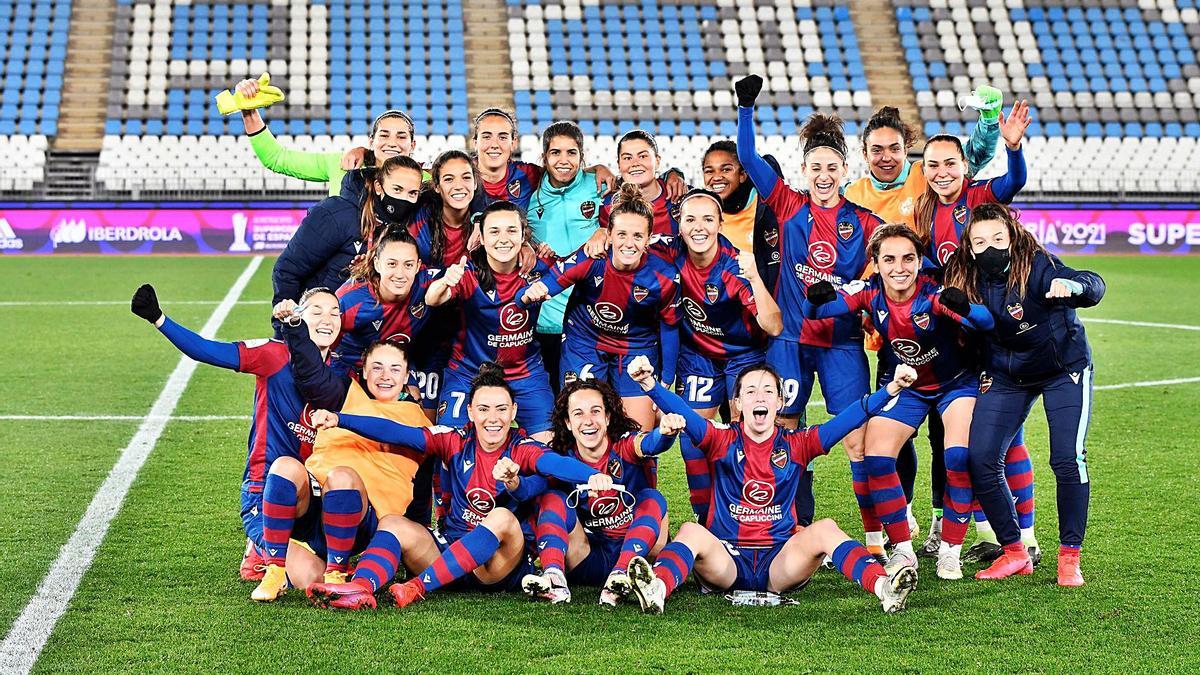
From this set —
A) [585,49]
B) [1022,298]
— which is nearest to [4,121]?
[585,49]

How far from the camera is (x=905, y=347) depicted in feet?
17.2

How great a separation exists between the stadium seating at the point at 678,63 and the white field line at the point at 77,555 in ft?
57.5

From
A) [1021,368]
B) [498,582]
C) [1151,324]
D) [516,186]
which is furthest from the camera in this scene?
[1151,324]

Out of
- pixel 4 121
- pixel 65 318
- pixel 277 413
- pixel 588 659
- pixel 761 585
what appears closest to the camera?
pixel 588 659

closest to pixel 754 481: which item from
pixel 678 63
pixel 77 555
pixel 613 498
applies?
pixel 613 498

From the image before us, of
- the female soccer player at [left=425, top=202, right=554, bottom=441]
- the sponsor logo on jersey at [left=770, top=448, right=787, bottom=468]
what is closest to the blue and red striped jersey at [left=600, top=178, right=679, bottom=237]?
the female soccer player at [left=425, top=202, right=554, bottom=441]

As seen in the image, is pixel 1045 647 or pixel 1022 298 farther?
pixel 1022 298

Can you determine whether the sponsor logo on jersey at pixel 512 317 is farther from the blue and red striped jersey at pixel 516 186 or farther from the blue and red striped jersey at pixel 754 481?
the blue and red striped jersey at pixel 754 481

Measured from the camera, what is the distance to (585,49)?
2742 centimetres

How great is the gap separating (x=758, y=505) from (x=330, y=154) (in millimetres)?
3150

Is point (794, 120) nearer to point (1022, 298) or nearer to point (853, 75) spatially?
point (853, 75)

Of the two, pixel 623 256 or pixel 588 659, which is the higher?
pixel 623 256

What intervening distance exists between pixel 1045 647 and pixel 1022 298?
1390 mm

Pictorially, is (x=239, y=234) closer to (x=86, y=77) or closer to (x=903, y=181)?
(x=86, y=77)
